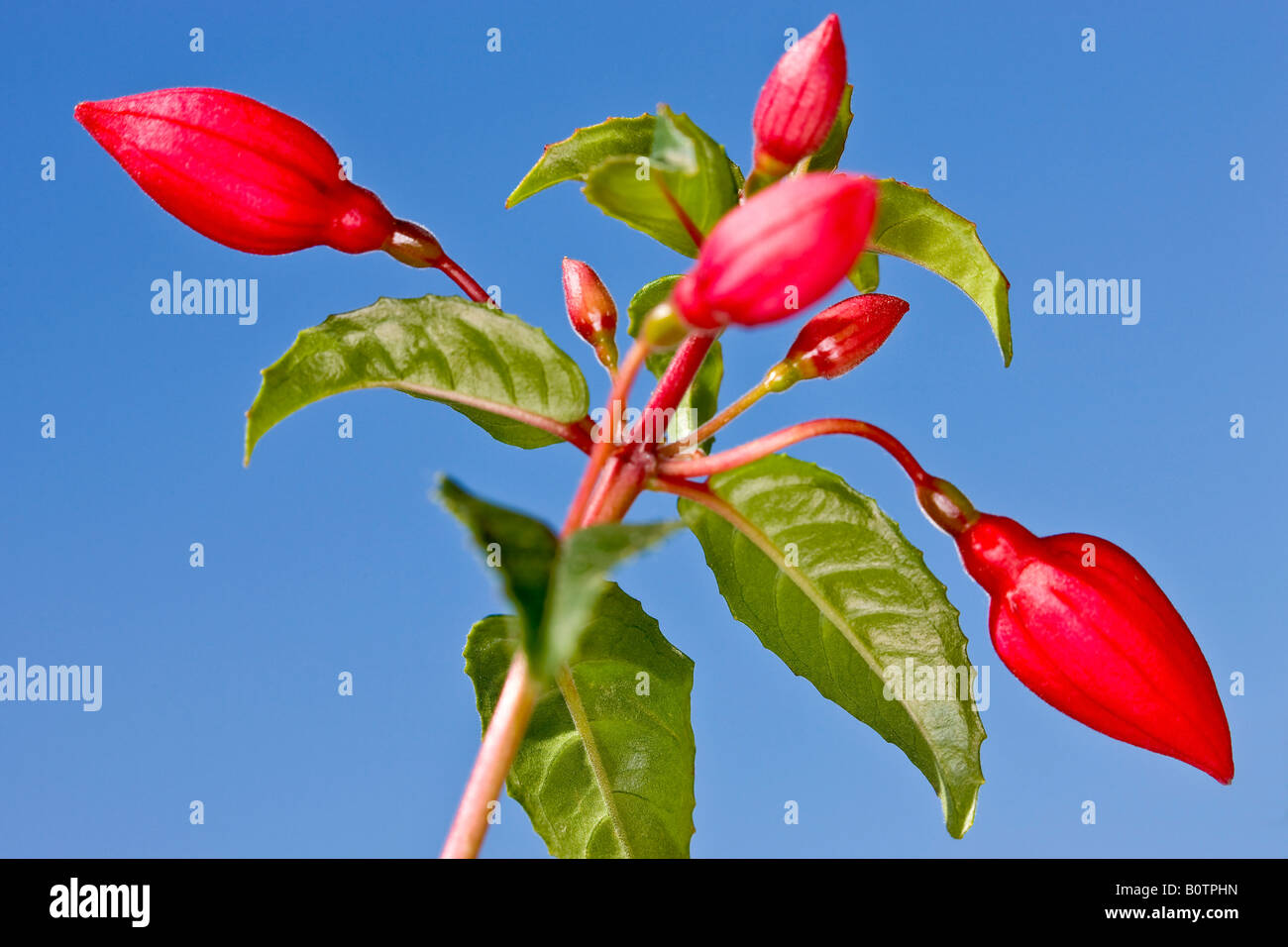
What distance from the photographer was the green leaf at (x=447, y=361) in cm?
46

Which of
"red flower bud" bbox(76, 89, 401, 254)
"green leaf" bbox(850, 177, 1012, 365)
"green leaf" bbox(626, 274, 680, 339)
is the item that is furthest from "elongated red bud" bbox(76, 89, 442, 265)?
"green leaf" bbox(850, 177, 1012, 365)

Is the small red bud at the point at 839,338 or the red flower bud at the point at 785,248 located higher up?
the small red bud at the point at 839,338

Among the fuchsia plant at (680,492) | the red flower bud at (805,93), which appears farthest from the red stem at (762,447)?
the red flower bud at (805,93)

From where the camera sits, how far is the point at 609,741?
59 centimetres

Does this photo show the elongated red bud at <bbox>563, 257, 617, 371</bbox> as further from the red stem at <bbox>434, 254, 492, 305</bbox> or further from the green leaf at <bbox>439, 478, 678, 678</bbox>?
the green leaf at <bbox>439, 478, 678, 678</bbox>

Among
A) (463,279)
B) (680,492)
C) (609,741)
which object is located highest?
(463,279)

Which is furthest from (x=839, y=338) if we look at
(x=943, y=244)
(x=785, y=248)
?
(x=785, y=248)

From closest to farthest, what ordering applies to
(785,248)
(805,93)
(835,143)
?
(785,248) < (805,93) < (835,143)

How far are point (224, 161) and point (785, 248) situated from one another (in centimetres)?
29

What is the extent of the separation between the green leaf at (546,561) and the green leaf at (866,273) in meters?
0.32

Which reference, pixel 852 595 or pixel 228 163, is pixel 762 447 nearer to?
pixel 852 595

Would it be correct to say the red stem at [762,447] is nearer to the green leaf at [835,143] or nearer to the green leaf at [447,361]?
the green leaf at [447,361]

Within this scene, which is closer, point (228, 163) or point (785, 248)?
point (785, 248)

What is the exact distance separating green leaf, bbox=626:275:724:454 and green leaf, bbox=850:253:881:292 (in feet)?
0.29
